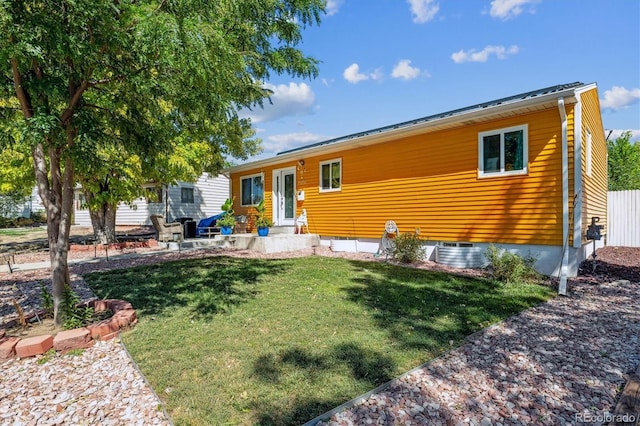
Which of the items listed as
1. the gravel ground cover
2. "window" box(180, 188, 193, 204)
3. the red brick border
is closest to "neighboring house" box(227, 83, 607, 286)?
the gravel ground cover

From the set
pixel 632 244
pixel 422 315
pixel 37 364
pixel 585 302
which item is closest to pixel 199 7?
pixel 37 364

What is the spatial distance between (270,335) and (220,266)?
15.0 feet

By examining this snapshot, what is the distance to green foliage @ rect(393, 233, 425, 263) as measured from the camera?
27.4ft

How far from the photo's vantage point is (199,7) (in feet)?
10.4

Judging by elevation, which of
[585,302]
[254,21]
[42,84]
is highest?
[254,21]

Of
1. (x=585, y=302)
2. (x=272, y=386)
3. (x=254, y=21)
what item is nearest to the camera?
(x=272, y=386)

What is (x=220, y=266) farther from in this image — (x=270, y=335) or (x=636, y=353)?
(x=636, y=353)

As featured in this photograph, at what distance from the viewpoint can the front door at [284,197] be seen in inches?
502

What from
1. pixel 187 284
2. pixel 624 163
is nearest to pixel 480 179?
pixel 187 284

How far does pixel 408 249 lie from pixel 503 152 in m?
3.09

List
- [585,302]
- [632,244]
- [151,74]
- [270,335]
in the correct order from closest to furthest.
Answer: [270,335] < [151,74] < [585,302] < [632,244]

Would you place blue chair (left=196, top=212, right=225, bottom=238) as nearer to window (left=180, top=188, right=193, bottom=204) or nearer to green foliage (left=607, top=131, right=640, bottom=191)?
window (left=180, top=188, right=193, bottom=204)

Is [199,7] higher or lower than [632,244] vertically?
higher

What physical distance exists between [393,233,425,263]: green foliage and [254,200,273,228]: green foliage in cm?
510
